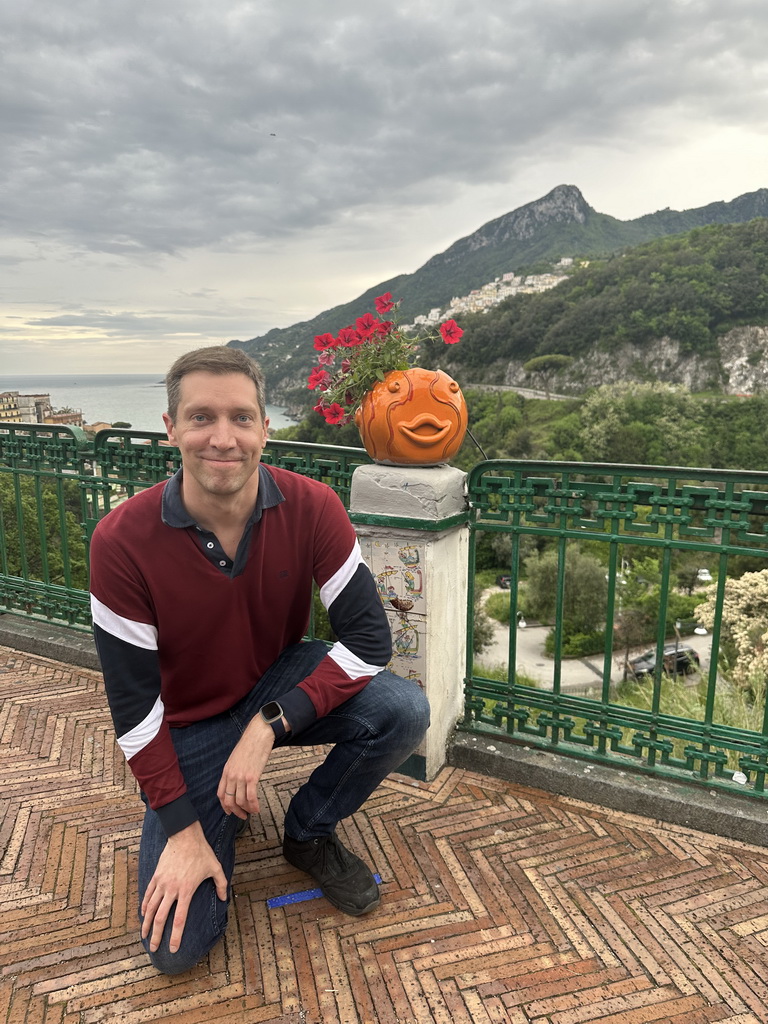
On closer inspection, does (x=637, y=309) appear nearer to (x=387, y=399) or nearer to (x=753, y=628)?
(x=753, y=628)

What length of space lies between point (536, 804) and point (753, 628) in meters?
19.2

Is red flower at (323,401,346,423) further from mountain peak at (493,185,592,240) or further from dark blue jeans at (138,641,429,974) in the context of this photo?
mountain peak at (493,185,592,240)

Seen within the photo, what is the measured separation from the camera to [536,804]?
2.80 m

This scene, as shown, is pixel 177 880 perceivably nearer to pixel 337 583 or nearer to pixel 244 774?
pixel 244 774

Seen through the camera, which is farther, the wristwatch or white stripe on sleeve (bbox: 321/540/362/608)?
white stripe on sleeve (bbox: 321/540/362/608)

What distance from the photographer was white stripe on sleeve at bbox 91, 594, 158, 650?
6.11 ft

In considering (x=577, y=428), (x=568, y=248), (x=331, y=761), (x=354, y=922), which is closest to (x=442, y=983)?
(x=354, y=922)

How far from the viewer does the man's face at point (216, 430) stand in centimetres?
191

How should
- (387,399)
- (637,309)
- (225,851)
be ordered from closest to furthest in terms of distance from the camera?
(225,851), (387,399), (637,309)

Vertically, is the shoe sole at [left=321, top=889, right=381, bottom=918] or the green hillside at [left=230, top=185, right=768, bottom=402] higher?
the green hillside at [left=230, top=185, right=768, bottom=402]

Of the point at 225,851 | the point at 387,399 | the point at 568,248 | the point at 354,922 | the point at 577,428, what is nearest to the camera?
the point at 225,851

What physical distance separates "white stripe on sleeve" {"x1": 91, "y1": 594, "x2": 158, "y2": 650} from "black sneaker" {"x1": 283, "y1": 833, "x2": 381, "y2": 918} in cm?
99

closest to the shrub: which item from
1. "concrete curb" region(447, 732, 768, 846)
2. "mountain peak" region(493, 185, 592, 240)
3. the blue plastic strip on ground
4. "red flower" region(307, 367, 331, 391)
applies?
"concrete curb" region(447, 732, 768, 846)

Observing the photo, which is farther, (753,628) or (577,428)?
(577,428)
